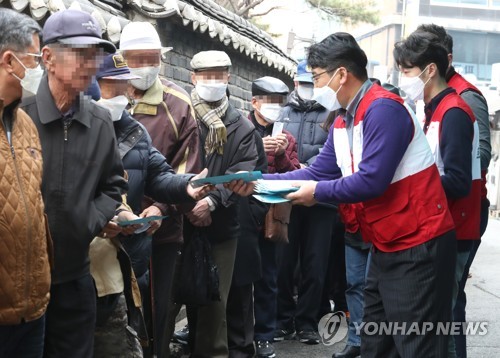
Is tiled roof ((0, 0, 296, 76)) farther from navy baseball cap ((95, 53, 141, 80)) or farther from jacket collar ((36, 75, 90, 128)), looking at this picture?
jacket collar ((36, 75, 90, 128))

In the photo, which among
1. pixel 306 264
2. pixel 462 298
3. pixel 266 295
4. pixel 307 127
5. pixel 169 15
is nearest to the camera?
pixel 462 298

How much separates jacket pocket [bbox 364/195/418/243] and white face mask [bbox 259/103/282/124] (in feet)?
9.74

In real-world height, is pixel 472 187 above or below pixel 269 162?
below

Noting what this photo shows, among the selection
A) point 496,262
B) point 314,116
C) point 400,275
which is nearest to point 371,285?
point 400,275

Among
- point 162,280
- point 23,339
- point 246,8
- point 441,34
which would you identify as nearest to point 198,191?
point 162,280

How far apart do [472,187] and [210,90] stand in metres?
2.08

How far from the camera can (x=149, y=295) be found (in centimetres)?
560

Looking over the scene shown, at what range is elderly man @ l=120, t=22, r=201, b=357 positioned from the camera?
5.60 metres

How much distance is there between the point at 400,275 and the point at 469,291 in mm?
6474

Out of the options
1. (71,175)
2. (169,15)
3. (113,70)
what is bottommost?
(71,175)

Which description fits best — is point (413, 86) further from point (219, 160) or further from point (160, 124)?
point (160, 124)

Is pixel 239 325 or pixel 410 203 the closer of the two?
pixel 410 203

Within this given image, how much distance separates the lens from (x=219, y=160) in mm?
6254

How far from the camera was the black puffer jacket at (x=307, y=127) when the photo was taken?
26.1ft
